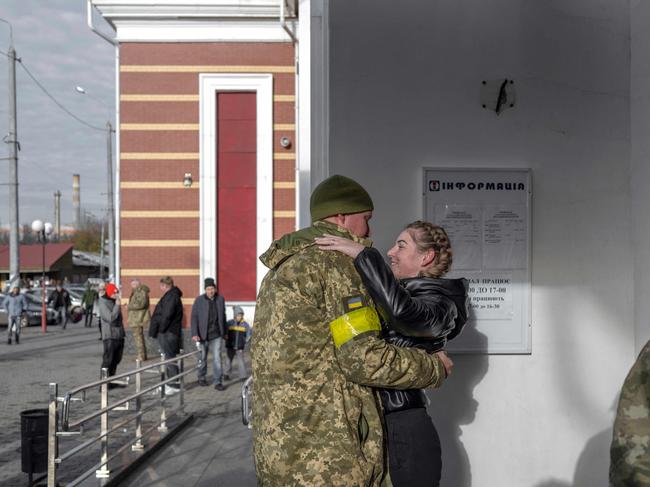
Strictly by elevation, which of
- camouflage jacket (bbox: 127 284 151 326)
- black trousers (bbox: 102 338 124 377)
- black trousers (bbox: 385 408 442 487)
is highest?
black trousers (bbox: 385 408 442 487)

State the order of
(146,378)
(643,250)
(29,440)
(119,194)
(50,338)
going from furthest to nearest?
(50,338) < (119,194) < (146,378) < (29,440) < (643,250)

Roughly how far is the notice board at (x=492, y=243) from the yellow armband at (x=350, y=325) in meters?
1.87

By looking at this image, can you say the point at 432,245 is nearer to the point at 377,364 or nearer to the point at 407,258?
the point at 407,258

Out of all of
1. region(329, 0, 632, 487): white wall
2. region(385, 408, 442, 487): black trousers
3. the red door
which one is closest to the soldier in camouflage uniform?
region(385, 408, 442, 487): black trousers

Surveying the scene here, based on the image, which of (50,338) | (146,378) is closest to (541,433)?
(146,378)

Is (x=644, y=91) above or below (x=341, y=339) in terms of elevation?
above

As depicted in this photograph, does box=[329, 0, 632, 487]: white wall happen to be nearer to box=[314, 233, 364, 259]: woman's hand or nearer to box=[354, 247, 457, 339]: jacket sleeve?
box=[354, 247, 457, 339]: jacket sleeve

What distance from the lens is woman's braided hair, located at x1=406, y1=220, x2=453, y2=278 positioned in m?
3.39

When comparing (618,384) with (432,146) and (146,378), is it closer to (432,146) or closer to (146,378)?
(432,146)

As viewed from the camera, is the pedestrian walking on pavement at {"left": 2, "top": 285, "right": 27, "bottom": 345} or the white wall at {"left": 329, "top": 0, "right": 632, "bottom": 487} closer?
the white wall at {"left": 329, "top": 0, "right": 632, "bottom": 487}

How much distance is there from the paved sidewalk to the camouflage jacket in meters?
1.05

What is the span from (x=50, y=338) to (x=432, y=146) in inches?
958

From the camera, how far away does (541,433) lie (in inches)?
177

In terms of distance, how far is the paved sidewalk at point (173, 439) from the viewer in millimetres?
7574
